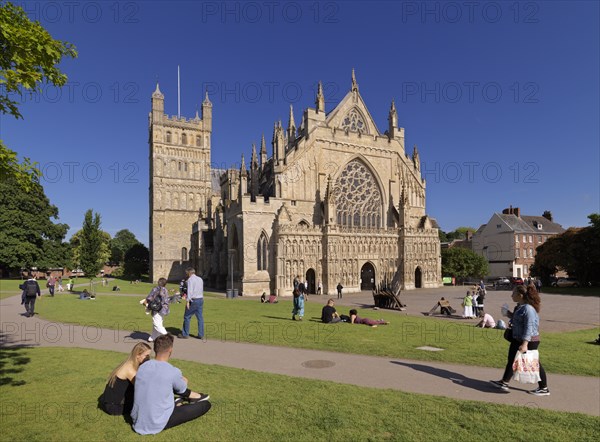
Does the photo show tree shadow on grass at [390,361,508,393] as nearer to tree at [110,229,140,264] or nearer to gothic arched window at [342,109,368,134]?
gothic arched window at [342,109,368,134]

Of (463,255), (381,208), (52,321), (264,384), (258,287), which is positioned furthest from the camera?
(463,255)

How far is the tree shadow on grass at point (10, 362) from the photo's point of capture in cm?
787

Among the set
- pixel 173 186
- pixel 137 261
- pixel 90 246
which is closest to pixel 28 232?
pixel 90 246

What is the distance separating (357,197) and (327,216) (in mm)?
7652

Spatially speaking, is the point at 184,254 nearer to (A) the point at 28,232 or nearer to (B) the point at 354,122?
(A) the point at 28,232

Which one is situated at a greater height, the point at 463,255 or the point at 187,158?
the point at 187,158

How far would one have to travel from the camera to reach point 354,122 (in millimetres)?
46812

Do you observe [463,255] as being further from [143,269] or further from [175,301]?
[143,269]

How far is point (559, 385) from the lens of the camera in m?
7.83

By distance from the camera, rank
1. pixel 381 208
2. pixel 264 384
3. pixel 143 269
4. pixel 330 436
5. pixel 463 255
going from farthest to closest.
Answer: pixel 143 269
pixel 463 255
pixel 381 208
pixel 264 384
pixel 330 436

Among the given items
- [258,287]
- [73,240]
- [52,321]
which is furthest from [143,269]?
[52,321]

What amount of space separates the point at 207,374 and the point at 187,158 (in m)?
61.8

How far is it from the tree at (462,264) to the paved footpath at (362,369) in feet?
166

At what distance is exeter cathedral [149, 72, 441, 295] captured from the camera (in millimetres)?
37281
